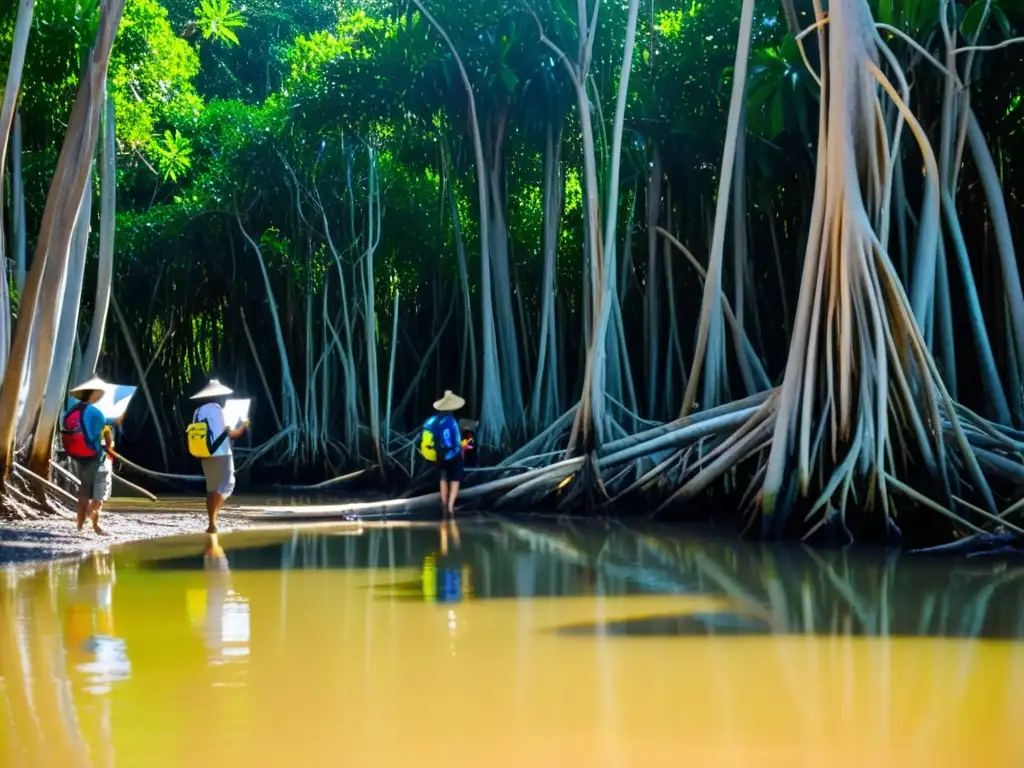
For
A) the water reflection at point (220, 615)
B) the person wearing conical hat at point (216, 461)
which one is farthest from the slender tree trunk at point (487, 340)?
the water reflection at point (220, 615)

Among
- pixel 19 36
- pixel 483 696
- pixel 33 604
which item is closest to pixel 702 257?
pixel 19 36

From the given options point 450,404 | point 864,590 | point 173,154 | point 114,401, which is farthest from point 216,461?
point 173,154

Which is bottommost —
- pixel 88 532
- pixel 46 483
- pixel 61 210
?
pixel 88 532

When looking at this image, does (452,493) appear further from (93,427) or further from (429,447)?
(93,427)

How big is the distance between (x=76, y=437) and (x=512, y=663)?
4.87 metres

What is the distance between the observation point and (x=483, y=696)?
4059 mm

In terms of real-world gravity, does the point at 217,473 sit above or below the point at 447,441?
below

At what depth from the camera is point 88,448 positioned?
28.0 ft

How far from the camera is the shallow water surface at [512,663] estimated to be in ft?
11.4

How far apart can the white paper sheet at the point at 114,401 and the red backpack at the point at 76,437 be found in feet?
1.79

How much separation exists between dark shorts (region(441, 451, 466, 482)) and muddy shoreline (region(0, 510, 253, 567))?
5.53 ft

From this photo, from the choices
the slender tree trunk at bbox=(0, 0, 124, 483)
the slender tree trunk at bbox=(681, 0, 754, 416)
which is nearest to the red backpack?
the slender tree trunk at bbox=(0, 0, 124, 483)

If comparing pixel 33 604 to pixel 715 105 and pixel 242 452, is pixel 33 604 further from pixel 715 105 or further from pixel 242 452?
pixel 242 452

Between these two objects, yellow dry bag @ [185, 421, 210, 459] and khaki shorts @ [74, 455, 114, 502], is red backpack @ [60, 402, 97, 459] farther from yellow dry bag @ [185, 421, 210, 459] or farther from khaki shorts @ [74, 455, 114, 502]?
yellow dry bag @ [185, 421, 210, 459]
